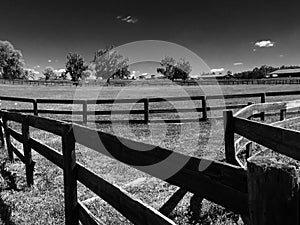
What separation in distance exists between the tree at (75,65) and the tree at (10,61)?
61.9 feet

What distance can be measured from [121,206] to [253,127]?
2201mm

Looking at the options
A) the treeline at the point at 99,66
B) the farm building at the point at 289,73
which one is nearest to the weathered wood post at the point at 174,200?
the treeline at the point at 99,66

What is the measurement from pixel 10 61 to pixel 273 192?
93.3 metres

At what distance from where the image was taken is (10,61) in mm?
82188

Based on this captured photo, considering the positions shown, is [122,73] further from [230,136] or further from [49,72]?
[49,72]

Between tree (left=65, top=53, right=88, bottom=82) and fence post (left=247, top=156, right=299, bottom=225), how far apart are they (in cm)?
10404

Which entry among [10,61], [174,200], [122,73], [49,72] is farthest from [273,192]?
[49,72]

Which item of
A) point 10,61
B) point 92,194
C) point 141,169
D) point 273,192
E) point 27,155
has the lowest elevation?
point 92,194

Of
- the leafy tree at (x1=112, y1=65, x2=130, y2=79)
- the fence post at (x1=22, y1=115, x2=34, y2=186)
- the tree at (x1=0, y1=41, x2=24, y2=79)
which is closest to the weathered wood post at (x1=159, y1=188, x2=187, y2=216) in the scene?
the fence post at (x1=22, y1=115, x2=34, y2=186)

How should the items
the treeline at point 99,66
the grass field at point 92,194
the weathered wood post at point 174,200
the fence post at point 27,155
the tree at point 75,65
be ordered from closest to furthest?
the weathered wood post at point 174,200 < the grass field at point 92,194 < the fence post at point 27,155 < the treeline at point 99,66 < the tree at point 75,65

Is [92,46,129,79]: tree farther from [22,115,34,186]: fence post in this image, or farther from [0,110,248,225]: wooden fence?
[0,110,248,225]: wooden fence

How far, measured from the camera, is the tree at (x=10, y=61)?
262 ft

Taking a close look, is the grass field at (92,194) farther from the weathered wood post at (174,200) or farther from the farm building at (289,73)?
the farm building at (289,73)

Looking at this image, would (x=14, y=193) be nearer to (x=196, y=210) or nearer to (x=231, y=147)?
(x=196, y=210)
